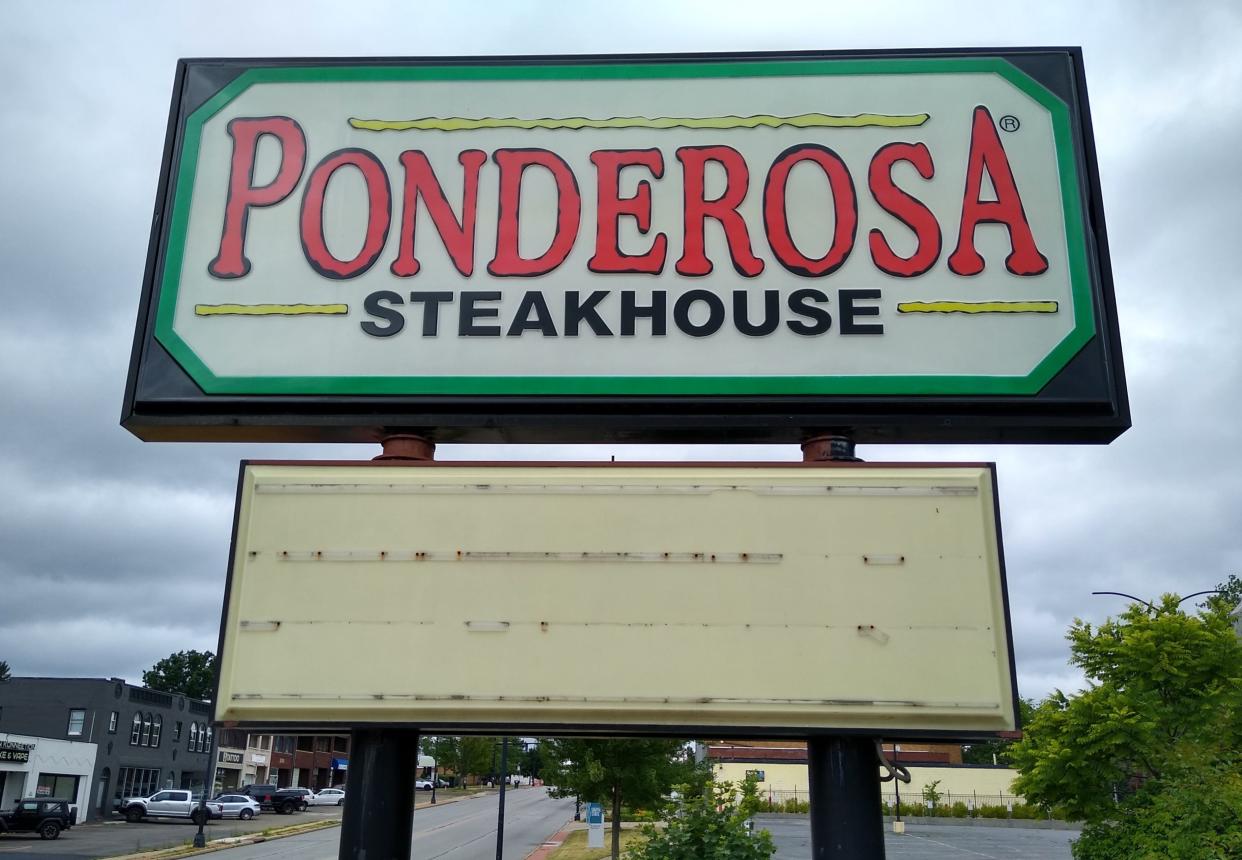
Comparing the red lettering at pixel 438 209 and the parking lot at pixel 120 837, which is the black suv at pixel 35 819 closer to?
the parking lot at pixel 120 837

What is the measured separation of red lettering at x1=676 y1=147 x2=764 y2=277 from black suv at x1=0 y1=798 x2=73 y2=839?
1553 inches

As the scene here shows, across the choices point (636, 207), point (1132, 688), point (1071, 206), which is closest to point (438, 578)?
point (636, 207)

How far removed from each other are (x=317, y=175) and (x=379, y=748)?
141 inches

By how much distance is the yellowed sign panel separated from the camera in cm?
495

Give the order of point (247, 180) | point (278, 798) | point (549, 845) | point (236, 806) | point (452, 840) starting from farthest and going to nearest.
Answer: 1. point (278, 798)
2. point (236, 806)
3. point (452, 840)
4. point (549, 845)
5. point (247, 180)

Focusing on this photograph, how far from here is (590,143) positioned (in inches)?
249

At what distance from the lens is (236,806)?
159 feet

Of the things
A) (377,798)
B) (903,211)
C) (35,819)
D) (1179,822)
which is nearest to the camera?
(377,798)

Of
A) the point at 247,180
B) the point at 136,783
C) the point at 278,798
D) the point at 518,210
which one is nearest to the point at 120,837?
the point at 136,783

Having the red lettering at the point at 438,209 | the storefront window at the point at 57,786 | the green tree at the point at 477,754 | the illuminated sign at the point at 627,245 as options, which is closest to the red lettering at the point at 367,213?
the illuminated sign at the point at 627,245

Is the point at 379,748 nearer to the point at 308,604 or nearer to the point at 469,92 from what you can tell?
the point at 308,604

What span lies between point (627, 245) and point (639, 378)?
0.90 metres

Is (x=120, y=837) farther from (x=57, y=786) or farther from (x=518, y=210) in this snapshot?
(x=518, y=210)

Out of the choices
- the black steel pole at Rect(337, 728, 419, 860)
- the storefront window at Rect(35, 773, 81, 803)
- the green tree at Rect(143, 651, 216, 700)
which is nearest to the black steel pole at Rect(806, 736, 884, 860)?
the black steel pole at Rect(337, 728, 419, 860)
